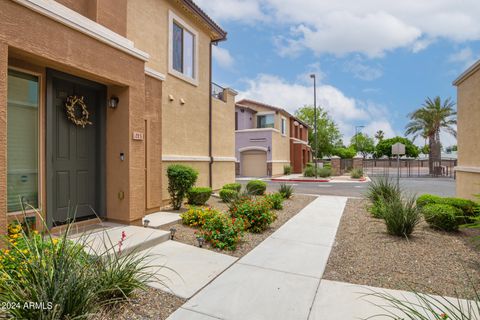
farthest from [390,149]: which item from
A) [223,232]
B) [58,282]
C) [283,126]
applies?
[58,282]

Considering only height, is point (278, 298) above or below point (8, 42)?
below

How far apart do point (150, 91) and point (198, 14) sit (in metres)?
4.85

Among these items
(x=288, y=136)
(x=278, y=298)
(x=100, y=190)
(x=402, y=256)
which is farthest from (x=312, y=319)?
(x=288, y=136)

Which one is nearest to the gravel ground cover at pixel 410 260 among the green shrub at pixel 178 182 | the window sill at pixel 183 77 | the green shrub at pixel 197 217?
the green shrub at pixel 197 217

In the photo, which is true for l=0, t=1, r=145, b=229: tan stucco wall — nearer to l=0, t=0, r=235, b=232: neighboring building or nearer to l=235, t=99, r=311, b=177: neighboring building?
l=0, t=0, r=235, b=232: neighboring building

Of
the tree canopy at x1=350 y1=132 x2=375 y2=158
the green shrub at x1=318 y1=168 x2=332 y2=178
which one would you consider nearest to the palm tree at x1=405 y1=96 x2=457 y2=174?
the green shrub at x1=318 y1=168 x2=332 y2=178

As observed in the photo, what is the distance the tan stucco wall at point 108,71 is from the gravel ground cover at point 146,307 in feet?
7.06

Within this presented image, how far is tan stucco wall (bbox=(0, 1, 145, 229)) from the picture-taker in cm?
396

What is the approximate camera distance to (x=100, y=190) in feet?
19.7

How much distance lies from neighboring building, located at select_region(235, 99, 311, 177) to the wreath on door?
20844mm

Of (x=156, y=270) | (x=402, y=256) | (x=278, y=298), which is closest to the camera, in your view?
(x=278, y=298)

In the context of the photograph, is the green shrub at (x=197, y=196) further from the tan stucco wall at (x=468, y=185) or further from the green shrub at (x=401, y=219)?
the tan stucco wall at (x=468, y=185)

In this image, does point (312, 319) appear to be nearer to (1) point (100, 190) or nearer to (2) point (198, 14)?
(1) point (100, 190)

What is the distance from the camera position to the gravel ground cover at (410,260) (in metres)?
3.92
